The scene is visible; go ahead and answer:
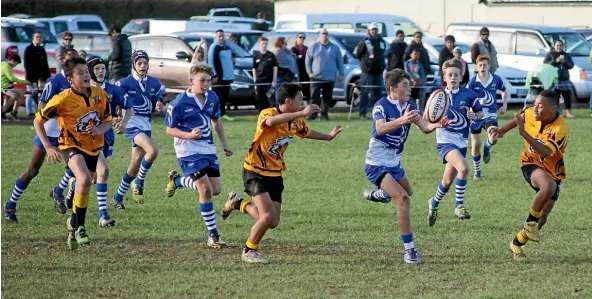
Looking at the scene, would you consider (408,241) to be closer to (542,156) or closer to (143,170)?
(542,156)

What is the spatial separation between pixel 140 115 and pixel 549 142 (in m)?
5.27

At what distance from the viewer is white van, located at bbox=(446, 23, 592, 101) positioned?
29484 millimetres

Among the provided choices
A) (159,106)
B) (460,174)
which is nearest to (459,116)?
(460,174)

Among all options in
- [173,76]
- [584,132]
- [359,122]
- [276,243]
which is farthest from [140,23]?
[276,243]

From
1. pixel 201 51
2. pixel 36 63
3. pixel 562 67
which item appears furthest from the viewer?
pixel 562 67

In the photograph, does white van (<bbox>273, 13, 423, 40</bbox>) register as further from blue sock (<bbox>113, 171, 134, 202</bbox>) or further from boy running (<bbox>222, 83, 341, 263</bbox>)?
boy running (<bbox>222, 83, 341, 263</bbox>)

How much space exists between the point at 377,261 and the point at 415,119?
1331 millimetres

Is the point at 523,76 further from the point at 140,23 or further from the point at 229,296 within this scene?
the point at 229,296

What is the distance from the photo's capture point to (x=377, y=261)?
1045 cm

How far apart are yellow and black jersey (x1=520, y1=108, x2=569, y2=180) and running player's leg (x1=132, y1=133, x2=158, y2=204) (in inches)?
187

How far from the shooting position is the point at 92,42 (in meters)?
32.7

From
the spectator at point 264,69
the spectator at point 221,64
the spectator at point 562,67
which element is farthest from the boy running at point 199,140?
the spectator at point 562,67

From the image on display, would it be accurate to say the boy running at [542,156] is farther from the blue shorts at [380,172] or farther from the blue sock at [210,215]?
the blue sock at [210,215]

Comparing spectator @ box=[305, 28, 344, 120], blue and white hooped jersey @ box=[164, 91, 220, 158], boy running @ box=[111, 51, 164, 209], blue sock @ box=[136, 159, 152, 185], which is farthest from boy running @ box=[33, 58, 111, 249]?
spectator @ box=[305, 28, 344, 120]
